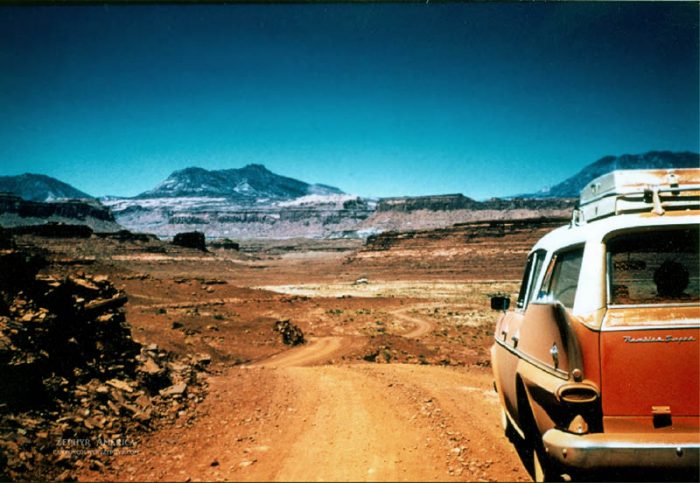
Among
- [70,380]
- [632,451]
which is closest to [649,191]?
[632,451]

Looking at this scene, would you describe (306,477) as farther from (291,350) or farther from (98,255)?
(98,255)

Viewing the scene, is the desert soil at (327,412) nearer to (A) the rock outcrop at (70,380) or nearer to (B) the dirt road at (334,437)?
(B) the dirt road at (334,437)

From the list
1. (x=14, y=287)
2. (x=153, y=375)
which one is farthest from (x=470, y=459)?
(x=14, y=287)

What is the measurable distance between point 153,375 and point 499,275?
67.1 metres

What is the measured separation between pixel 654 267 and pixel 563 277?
27.9 inches

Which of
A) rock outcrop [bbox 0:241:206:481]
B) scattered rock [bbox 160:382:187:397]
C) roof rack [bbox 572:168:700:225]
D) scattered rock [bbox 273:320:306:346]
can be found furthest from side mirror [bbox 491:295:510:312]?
scattered rock [bbox 273:320:306:346]

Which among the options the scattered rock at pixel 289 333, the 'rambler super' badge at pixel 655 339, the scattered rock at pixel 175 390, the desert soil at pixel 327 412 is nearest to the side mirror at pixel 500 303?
the desert soil at pixel 327 412

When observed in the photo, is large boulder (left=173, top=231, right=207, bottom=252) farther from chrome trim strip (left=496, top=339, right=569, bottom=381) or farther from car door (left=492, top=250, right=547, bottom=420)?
chrome trim strip (left=496, top=339, right=569, bottom=381)

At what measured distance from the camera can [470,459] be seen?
15.0ft

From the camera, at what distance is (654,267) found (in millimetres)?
3889

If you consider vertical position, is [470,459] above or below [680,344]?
below

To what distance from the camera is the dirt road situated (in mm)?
4203

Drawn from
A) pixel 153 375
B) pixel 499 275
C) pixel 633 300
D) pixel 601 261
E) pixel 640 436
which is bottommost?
pixel 499 275

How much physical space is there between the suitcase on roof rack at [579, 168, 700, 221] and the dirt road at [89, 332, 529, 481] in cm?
255
